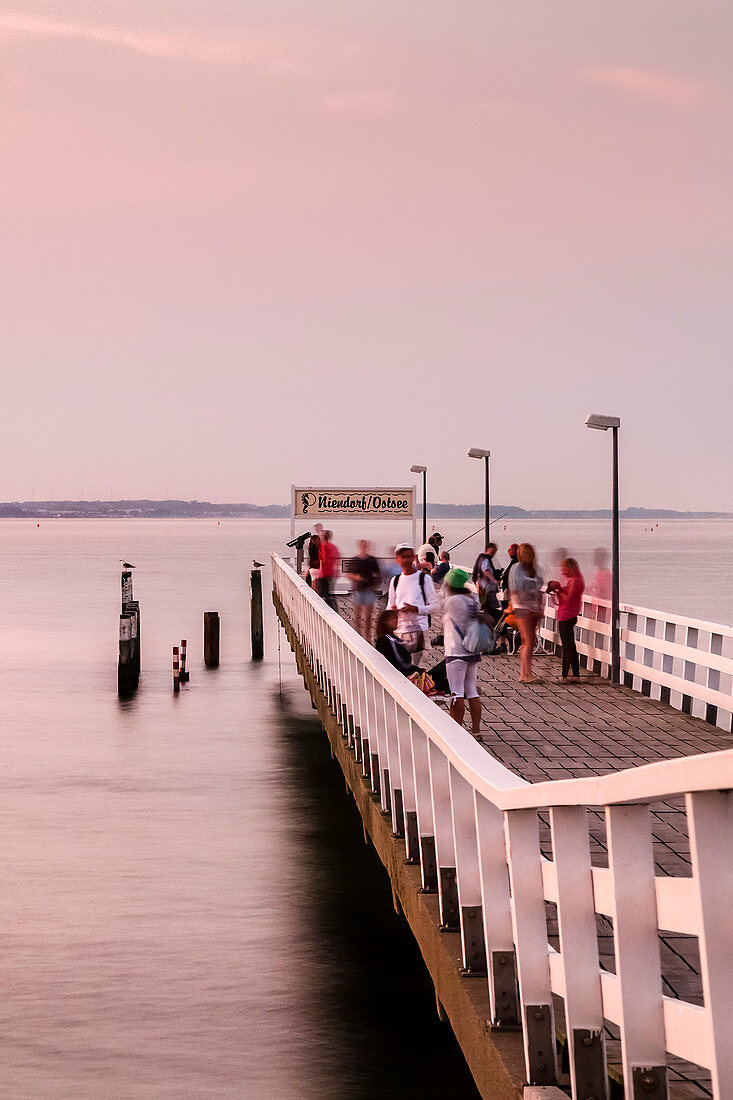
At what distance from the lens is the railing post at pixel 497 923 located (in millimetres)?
4941

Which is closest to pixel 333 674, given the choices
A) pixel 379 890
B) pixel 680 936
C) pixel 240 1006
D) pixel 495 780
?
pixel 379 890

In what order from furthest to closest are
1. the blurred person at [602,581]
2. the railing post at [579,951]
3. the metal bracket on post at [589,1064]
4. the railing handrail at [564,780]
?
the blurred person at [602,581], the metal bracket on post at [589,1064], the railing post at [579,951], the railing handrail at [564,780]

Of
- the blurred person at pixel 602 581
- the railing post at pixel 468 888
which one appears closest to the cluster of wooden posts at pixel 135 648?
the blurred person at pixel 602 581

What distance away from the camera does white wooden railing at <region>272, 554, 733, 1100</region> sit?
8.25 ft

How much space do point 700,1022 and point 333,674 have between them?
42.6ft

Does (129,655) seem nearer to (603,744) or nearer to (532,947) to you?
(603,744)

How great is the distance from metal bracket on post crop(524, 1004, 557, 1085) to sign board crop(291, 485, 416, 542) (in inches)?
1480

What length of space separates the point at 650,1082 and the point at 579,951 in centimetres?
48

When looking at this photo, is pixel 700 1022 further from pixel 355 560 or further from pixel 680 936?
pixel 355 560

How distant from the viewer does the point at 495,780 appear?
4.57m

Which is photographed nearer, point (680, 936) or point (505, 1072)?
point (505, 1072)

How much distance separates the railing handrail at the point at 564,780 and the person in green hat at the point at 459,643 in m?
4.55

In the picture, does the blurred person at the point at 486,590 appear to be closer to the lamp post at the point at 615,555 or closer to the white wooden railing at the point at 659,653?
the white wooden railing at the point at 659,653

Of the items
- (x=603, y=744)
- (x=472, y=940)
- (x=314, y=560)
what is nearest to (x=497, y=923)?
(x=472, y=940)
